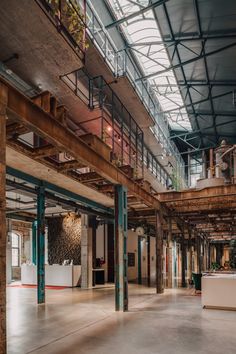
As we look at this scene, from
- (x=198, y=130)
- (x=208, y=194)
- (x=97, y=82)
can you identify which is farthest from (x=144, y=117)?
(x=198, y=130)

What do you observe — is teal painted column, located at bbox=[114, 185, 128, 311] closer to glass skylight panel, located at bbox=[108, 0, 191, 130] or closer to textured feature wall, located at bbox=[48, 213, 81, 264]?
glass skylight panel, located at bbox=[108, 0, 191, 130]

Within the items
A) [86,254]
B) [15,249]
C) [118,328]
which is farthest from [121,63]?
[15,249]

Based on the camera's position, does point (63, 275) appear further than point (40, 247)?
Yes

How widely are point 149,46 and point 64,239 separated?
32.5 ft

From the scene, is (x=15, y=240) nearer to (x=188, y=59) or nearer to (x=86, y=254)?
(x=86, y=254)

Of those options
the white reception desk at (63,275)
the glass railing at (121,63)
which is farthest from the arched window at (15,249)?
the glass railing at (121,63)

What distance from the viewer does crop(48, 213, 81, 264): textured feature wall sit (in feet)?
55.4

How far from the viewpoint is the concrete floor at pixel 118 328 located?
18.3 ft

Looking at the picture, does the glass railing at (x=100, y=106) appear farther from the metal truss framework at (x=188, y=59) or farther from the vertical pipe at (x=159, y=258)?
the metal truss framework at (x=188, y=59)

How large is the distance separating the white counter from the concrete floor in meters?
0.42

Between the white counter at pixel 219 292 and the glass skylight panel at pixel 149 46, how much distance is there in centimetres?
903

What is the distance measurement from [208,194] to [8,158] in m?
7.22

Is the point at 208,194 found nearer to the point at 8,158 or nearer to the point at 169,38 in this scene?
the point at 169,38

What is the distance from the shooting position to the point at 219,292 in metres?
9.84
